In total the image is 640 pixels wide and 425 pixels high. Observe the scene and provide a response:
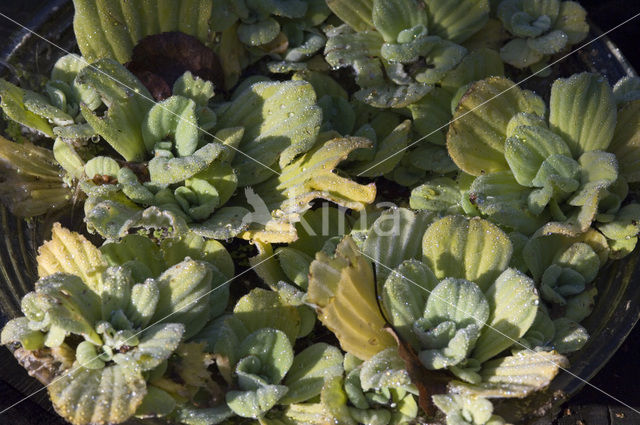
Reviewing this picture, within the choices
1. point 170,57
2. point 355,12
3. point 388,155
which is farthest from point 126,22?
point 388,155

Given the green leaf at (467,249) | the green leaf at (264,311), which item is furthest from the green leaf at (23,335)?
the green leaf at (467,249)

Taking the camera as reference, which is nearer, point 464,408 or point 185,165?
point 464,408

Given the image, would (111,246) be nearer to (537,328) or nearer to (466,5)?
(537,328)

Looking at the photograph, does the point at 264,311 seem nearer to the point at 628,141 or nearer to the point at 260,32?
the point at 260,32

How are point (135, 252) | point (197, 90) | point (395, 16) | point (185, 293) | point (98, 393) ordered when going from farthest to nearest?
1. point (395, 16)
2. point (197, 90)
3. point (135, 252)
4. point (185, 293)
5. point (98, 393)

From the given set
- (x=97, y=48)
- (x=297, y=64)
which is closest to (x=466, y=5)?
(x=297, y=64)

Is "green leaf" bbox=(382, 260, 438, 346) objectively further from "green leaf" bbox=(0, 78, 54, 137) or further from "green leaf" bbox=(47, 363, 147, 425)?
"green leaf" bbox=(0, 78, 54, 137)

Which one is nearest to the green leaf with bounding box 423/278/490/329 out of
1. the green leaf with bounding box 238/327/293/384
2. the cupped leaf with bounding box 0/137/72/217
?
the green leaf with bounding box 238/327/293/384
